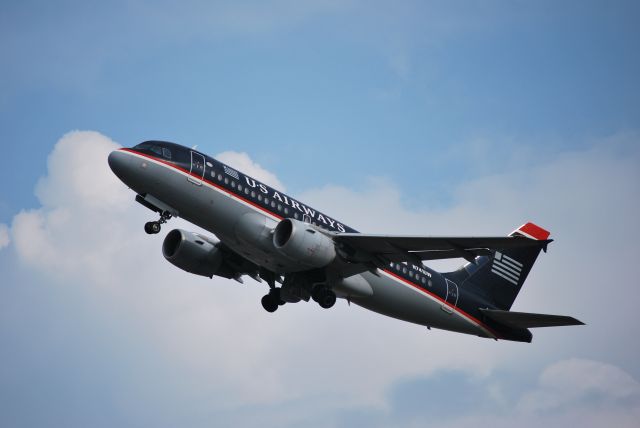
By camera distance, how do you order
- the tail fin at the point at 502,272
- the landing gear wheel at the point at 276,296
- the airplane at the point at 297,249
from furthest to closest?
the tail fin at the point at 502,272
the landing gear wheel at the point at 276,296
the airplane at the point at 297,249

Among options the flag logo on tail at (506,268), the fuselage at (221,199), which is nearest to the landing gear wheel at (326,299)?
the fuselage at (221,199)

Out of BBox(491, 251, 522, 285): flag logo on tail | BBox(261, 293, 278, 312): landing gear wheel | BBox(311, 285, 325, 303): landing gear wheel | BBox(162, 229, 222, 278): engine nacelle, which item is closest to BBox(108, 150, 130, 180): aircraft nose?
BBox(162, 229, 222, 278): engine nacelle

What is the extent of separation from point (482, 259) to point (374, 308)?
26.0 feet

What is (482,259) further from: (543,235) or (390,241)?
(390,241)

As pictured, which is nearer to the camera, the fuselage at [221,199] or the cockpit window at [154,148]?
the fuselage at [221,199]

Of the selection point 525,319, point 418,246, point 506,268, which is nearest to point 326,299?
point 418,246

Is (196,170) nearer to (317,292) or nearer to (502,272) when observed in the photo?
(317,292)

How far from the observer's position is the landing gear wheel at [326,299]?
37344 millimetres

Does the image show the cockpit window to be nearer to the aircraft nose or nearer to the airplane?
the airplane

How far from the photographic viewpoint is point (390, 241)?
1406 inches

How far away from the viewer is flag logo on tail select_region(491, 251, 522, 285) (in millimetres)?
45353

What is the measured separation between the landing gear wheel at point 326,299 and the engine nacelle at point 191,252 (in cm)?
609

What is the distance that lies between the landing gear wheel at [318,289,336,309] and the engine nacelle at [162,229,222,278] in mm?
6086

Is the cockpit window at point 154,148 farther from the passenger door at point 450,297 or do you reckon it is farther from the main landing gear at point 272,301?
the passenger door at point 450,297
